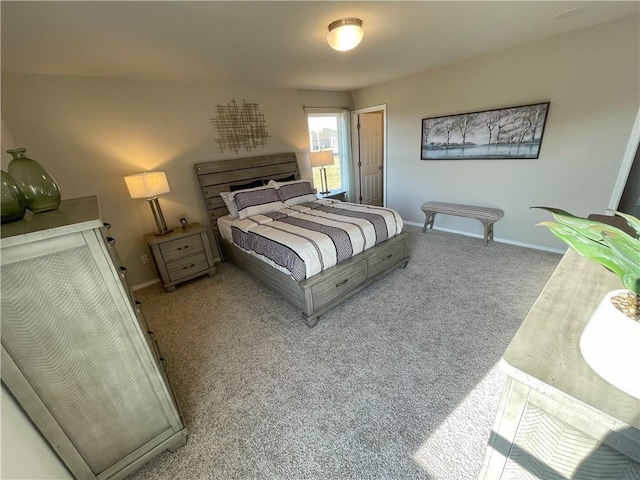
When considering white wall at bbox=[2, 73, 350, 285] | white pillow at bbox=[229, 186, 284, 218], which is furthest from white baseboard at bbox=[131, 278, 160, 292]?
white pillow at bbox=[229, 186, 284, 218]

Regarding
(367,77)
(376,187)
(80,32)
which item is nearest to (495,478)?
(80,32)

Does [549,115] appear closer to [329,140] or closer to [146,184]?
[329,140]

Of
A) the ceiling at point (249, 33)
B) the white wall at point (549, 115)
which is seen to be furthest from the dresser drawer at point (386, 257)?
the ceiling at point (249, 33)

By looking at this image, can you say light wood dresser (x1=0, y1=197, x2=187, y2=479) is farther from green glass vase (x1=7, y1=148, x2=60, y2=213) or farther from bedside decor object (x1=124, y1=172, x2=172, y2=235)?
bedside decor object (x1=124, y1=172, x2=172, y2=235)

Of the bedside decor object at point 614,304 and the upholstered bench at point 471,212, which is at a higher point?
the bedside decor object at point 614,304

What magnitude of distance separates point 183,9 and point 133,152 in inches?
75.6

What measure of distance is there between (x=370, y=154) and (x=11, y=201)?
16.1ft

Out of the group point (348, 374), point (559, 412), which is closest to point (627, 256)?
point (559, 412)

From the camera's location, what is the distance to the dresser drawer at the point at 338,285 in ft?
7.04

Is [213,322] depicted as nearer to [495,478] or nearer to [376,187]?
[495,478]

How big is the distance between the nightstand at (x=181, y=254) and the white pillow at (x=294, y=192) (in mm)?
1100

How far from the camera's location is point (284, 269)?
2207mm

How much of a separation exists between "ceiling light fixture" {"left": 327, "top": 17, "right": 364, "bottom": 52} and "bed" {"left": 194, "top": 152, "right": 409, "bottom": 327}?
1.65 m

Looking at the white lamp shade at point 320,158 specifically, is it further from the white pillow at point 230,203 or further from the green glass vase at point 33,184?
the green glass vase at point 33,184
